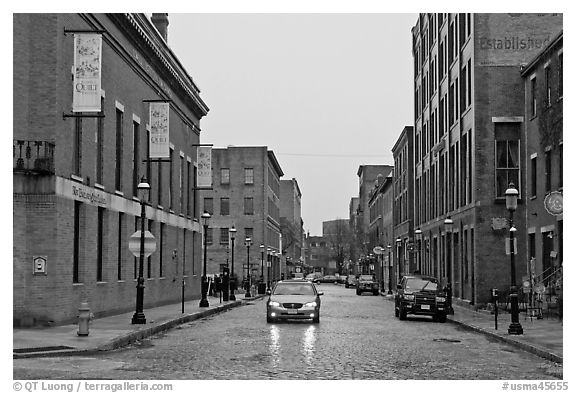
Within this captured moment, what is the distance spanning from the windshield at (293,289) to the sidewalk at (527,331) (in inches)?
218

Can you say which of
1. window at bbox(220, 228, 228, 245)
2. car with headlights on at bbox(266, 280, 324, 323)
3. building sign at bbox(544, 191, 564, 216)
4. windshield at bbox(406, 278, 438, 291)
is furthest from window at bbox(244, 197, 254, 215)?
building sign at bbox(544, 191, 564, 216)

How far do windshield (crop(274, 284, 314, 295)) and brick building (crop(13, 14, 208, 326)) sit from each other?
6.07 meters

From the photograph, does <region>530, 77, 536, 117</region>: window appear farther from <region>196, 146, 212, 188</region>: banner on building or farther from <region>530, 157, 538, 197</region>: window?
<region>196, 146, 212, 188</region>: banner on building

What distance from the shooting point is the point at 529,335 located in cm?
2381

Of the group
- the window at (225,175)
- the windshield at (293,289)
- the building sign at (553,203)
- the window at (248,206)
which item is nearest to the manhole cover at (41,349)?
the windshield at (293,289)

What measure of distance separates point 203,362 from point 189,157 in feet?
103

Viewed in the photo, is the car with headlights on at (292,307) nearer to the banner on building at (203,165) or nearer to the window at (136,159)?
the window at (136,159)

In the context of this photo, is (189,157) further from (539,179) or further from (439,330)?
(439,330)

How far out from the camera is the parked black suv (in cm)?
3209

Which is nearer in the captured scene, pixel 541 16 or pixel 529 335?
pixel 529 335

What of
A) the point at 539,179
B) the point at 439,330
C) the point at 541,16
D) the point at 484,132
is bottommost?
the point at 439,330

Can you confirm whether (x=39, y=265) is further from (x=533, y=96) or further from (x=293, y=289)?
(x=533, y=96)

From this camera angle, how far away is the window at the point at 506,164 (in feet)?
130

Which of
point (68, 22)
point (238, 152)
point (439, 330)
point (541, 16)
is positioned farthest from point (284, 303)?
point (238, 152)
